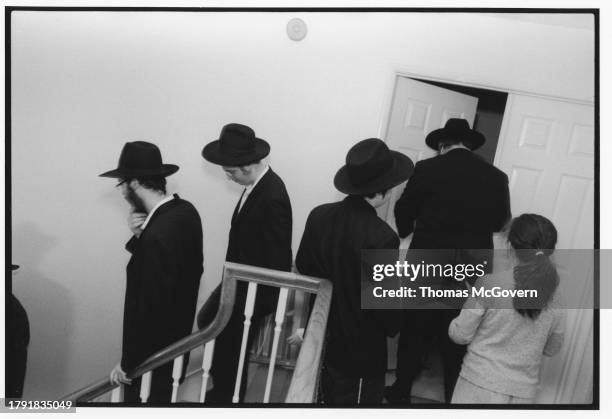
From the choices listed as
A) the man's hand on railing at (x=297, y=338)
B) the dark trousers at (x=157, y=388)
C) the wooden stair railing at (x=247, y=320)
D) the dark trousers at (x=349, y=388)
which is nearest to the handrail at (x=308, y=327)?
the wooden stair railing at (x=247, y=320)

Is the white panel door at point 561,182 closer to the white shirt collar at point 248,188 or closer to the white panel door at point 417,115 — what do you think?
the white panel door at point 417,115

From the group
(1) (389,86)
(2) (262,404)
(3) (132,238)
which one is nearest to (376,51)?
(1) (389,86)

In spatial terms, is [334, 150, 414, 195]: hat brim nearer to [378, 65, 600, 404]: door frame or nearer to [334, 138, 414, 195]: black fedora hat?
[334, 138, 414, 195]: black fedora hat

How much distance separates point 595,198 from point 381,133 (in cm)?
103

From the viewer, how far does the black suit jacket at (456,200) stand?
1.95 m

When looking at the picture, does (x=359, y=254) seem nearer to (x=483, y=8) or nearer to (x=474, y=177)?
(x=474, y=177)

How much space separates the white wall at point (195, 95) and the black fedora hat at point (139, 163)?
18 cm

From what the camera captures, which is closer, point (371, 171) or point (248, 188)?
point (371, 171)

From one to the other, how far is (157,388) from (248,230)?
33.7 inches

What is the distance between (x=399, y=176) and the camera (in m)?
1.69

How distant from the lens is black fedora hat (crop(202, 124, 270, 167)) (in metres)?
1.93

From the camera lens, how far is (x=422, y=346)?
218 cm

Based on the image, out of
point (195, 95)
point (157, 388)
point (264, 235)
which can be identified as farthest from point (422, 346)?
point (195, 95)

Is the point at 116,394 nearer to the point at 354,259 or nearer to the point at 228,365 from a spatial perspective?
the point at 228,365
